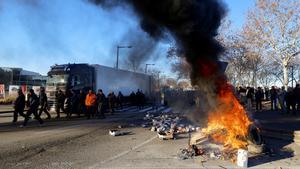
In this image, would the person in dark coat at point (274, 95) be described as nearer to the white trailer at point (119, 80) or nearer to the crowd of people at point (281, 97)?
the crowd of people at point (281, 97)

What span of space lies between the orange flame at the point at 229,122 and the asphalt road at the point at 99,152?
0.89m

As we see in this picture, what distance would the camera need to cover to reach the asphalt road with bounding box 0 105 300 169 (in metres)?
7.91

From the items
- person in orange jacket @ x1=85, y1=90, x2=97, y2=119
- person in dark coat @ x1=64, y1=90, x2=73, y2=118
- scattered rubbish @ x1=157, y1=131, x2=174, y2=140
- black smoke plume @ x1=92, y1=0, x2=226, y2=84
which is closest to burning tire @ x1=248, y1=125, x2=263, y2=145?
black smoke plume @ x1=92, y1=0, x2=226, y2=84

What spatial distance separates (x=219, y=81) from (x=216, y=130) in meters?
1.41

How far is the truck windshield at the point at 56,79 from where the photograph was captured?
77.2 ft

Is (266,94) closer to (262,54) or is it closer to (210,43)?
(262,54)

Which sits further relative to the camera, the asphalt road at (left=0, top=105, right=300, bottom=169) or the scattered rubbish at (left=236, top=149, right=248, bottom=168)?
the asphalt road at (left=0, top=105, right=300, bottom=169)

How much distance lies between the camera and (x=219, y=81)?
10734 millimetres

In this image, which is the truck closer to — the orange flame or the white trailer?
the white trailer

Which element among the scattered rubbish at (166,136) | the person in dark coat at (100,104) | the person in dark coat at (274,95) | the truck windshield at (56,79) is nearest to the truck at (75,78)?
the truck windshield at (56,79)

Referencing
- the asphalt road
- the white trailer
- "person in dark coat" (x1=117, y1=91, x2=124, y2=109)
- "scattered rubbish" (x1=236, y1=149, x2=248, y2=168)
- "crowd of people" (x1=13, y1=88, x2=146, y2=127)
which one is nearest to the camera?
"scattered rubbish" (x1=236, y1=149, x2=248, y2=168)

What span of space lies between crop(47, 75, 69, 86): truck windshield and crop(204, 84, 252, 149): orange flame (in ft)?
47.2

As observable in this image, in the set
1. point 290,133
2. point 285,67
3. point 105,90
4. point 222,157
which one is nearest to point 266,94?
point 285,67

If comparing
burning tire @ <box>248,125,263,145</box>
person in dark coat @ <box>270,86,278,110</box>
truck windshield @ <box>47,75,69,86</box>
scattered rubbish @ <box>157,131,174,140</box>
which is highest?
truck windshield @ <box>47,75,69,86</box>
